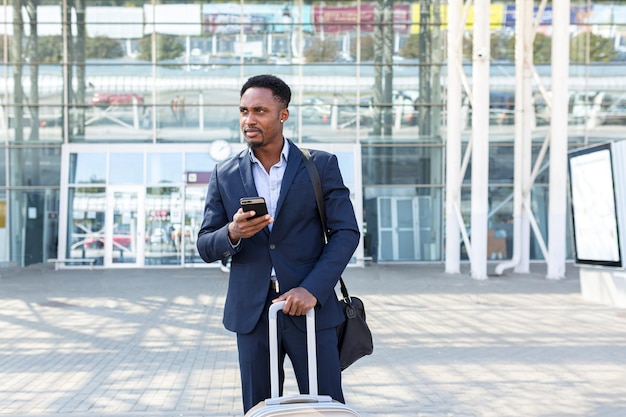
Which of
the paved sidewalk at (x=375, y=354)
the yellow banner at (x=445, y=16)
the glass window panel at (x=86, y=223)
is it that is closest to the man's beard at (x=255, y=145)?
the paved sidewalk at (x=375, y=354)

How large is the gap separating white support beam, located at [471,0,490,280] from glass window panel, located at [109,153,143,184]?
8.87m

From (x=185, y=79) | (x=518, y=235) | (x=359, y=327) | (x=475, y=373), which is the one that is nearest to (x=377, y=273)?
(x=518, y=235)

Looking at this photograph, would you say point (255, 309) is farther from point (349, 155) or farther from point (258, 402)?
point (349, 155)

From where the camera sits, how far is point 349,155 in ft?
73.2

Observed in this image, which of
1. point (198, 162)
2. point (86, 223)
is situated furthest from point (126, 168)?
point (198, 162)

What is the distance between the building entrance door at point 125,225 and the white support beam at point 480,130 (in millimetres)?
8666

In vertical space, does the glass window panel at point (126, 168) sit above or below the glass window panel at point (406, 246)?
above

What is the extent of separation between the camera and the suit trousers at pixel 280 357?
129 inches

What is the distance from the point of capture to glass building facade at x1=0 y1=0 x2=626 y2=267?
71.8ft

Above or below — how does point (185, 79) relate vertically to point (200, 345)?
above

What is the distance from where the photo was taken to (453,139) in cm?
1950

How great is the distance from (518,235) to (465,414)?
13432mm

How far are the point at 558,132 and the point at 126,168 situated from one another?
10869mm

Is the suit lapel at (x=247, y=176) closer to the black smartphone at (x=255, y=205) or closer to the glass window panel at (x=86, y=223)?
the black smartphone at (x=255, y=205)
